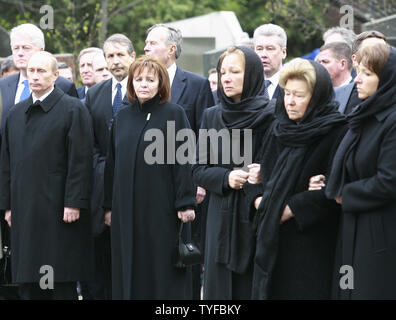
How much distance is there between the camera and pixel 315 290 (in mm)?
5031

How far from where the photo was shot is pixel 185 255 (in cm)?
583

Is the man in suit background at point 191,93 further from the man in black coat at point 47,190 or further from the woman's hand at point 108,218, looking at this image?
the man in black coat at point 47,190

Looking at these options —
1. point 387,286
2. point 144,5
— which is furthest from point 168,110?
point 144,5

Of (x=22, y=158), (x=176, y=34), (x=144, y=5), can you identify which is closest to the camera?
(x=22, y=158)

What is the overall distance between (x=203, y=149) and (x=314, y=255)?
121 cm

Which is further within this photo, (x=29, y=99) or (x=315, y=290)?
(x=29, y=99)

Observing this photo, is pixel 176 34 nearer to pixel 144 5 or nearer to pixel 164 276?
pixel 164 276

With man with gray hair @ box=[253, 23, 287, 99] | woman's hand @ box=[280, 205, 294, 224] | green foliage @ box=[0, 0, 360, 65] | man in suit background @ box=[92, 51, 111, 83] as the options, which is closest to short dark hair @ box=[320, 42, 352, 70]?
man with gray hair @ box=[253, 23, 287, 99]

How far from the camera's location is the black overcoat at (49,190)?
6.39 meters

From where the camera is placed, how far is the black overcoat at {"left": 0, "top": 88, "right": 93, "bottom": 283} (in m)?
6.39

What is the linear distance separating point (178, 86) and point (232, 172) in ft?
5.58

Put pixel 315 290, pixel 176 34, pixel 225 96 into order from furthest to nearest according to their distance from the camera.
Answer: pixel 176 34
pixel 225 96
pixel 315 290

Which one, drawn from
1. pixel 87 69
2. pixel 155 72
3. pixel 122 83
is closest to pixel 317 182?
pixel 155 72
